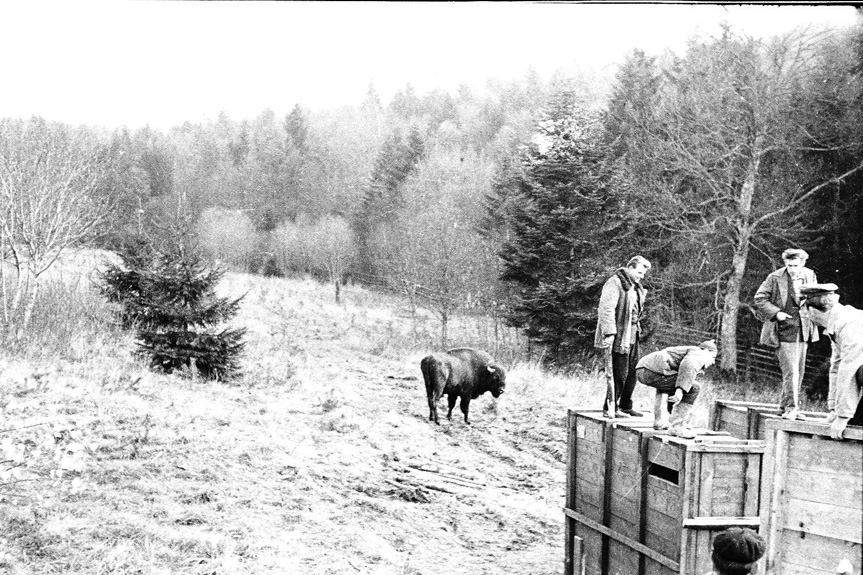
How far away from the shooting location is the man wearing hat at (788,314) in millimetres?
5984

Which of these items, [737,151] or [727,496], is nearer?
[727,496]

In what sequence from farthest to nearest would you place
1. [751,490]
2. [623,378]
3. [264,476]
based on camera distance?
[264,476] → [623,378] → [751,490]

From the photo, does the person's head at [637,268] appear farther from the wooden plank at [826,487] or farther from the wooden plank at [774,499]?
the wooden plank at [826,487]

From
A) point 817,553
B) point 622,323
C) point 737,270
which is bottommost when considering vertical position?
point 817,553

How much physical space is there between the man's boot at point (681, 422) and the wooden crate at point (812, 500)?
1.83ft

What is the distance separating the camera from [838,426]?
4414 mm

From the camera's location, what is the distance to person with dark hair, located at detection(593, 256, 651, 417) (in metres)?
6.84

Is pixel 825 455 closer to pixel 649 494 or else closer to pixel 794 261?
pixel 649 494

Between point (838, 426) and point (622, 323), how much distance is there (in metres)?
2.68

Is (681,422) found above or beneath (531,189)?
beneath

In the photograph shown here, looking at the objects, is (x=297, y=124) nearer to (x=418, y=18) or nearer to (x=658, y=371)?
(x=418, y=18)

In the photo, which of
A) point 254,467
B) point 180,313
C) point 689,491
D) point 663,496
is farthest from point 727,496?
point 180,313

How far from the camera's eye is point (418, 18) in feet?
28.5

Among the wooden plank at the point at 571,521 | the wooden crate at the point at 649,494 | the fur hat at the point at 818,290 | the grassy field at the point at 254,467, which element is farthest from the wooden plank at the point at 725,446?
the grassy field at the point at 254,467
